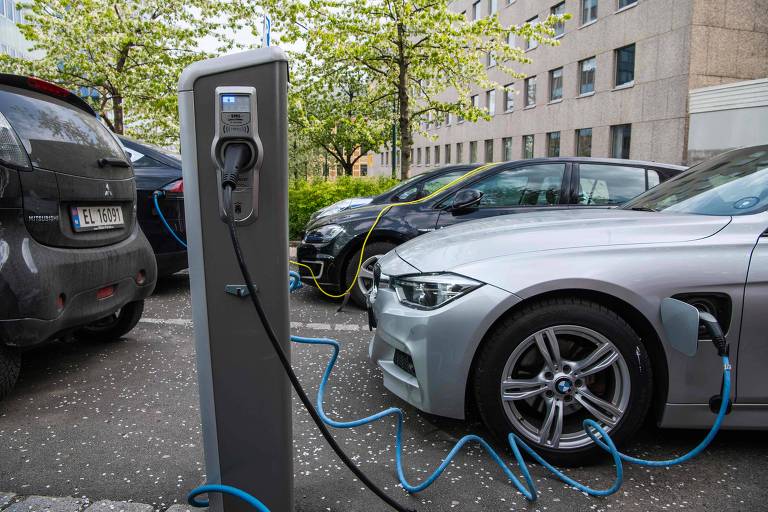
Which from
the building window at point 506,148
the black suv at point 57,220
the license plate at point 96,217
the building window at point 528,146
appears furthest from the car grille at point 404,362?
the building window at point 506,148

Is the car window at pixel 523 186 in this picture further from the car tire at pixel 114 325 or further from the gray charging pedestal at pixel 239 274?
the gray charging pedestal at pixel 239 274

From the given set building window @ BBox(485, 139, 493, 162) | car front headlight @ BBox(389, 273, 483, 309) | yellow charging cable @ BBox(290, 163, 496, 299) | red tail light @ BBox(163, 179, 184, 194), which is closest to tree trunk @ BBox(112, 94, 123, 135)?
red tail light @ BBox(163, 179, 184, 194)

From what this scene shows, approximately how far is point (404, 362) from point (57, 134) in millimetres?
2364

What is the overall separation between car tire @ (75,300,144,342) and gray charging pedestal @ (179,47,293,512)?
280 centimetres

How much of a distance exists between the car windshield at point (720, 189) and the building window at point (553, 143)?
88.0ft

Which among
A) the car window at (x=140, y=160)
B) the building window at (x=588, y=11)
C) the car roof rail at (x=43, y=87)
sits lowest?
the car window at (x=140, y=160)

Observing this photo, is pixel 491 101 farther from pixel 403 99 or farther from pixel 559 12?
pixel 403 99

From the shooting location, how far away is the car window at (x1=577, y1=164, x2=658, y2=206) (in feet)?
19.9

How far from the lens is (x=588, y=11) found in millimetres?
26688

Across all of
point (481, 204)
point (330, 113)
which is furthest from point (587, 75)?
point (481, 204)

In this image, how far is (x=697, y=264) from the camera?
2.66 m

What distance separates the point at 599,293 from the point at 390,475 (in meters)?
1.24

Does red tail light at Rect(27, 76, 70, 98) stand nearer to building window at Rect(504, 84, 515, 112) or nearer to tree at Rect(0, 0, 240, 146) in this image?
tree at Rect(0, 0, 240, 146)

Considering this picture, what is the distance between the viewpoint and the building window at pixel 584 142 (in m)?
26.8
